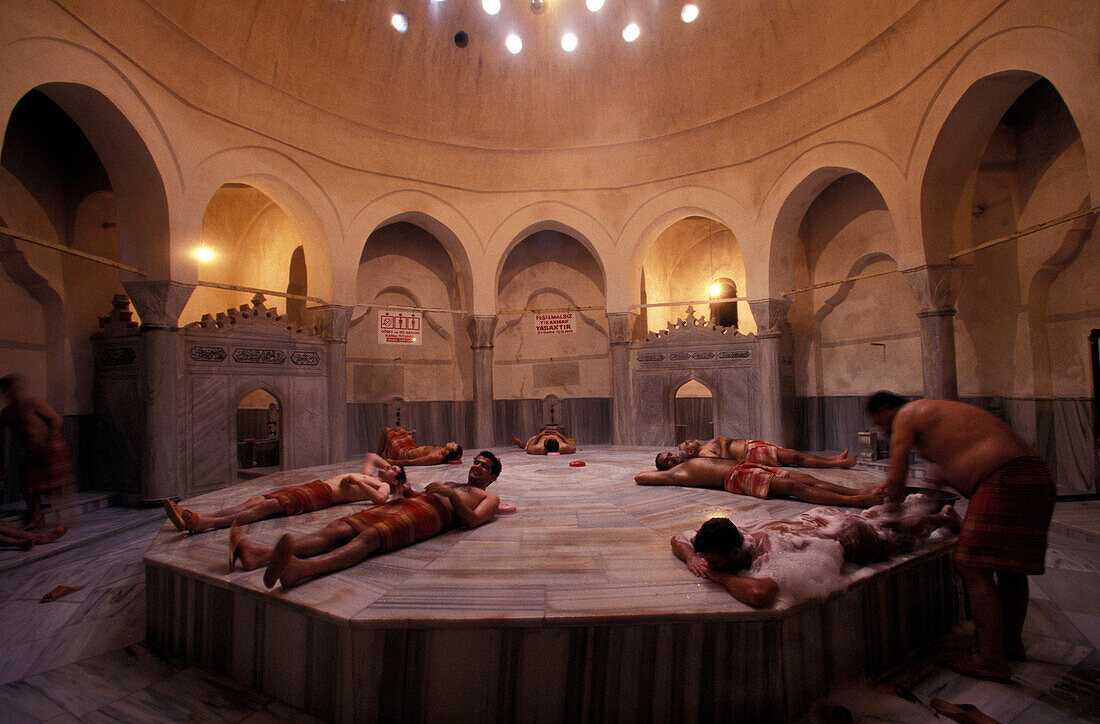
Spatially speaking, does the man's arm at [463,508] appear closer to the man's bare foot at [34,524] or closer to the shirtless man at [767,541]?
the shirtless man at [767,541]

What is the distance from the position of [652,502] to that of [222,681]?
3499 millimetres

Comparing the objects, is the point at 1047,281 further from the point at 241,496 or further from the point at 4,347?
the point at 4,347

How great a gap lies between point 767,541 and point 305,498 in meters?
3.82

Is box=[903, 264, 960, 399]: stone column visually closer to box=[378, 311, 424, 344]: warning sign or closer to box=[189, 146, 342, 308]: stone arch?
box=[378, 311, 424, 344]: warning sign

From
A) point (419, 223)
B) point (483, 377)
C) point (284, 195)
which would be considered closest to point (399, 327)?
point (483, 377)

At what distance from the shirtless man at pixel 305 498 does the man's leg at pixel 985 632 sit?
11.8 feet

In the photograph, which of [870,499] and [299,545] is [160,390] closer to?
[299,545]

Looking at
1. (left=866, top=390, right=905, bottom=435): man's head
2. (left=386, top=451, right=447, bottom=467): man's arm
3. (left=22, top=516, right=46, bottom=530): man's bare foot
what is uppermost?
(left=866, top=390, right=905, bottom=435): man's head

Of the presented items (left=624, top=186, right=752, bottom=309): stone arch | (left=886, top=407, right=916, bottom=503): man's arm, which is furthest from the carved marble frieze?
(left=886, top=407, right=916, bottom=503): man's arm

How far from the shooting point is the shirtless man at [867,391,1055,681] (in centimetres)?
288

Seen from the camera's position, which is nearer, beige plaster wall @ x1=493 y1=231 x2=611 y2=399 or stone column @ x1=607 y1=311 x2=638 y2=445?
stone column @ x1=607 y1=311 x2=638 y2=445

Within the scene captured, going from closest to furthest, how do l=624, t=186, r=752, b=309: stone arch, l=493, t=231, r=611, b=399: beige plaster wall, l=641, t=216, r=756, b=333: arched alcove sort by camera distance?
1. l=624, t=186, r=752, b=309: stone arch
2. l=493, t=231, r=611, b=399: beige plaster wall
3. l=641, t=216, r=756, b=333: arched alcove

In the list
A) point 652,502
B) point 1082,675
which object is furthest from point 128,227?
point 1082,675

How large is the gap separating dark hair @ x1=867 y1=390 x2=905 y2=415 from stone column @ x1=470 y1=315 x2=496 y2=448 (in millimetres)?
8122
